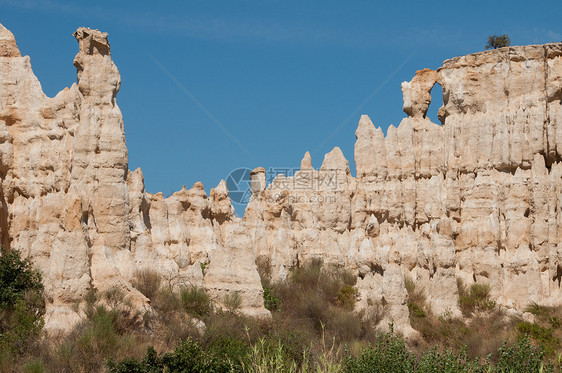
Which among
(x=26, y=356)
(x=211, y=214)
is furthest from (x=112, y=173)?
(x=211, y=214)

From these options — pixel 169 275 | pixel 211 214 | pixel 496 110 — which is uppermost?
pixel 496 110

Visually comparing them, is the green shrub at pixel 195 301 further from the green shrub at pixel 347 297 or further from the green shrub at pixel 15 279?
the green shrub at pixel 347 297

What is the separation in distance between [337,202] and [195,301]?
12517mm

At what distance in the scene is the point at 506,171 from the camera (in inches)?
1114

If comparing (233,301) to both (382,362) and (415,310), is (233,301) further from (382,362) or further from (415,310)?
(415,310)

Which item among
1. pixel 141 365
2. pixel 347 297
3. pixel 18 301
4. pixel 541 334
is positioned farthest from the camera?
pixel 347 297

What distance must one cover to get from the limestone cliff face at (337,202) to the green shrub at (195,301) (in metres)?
0.69

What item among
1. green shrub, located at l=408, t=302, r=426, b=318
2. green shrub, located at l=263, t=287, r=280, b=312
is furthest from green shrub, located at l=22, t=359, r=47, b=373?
green shrub, located at l=408, t=302, r=426, b=318

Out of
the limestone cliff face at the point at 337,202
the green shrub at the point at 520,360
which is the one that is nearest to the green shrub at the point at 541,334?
the limestone cliff face at the point at 337,202

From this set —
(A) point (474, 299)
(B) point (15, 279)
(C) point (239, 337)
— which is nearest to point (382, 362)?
(C) point (239, 337)

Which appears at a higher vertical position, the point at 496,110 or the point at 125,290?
the point at 496,110

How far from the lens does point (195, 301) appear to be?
63.7 ft

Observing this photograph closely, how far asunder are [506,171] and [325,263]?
7815mm

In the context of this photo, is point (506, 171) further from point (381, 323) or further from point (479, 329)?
point (381, 323)
